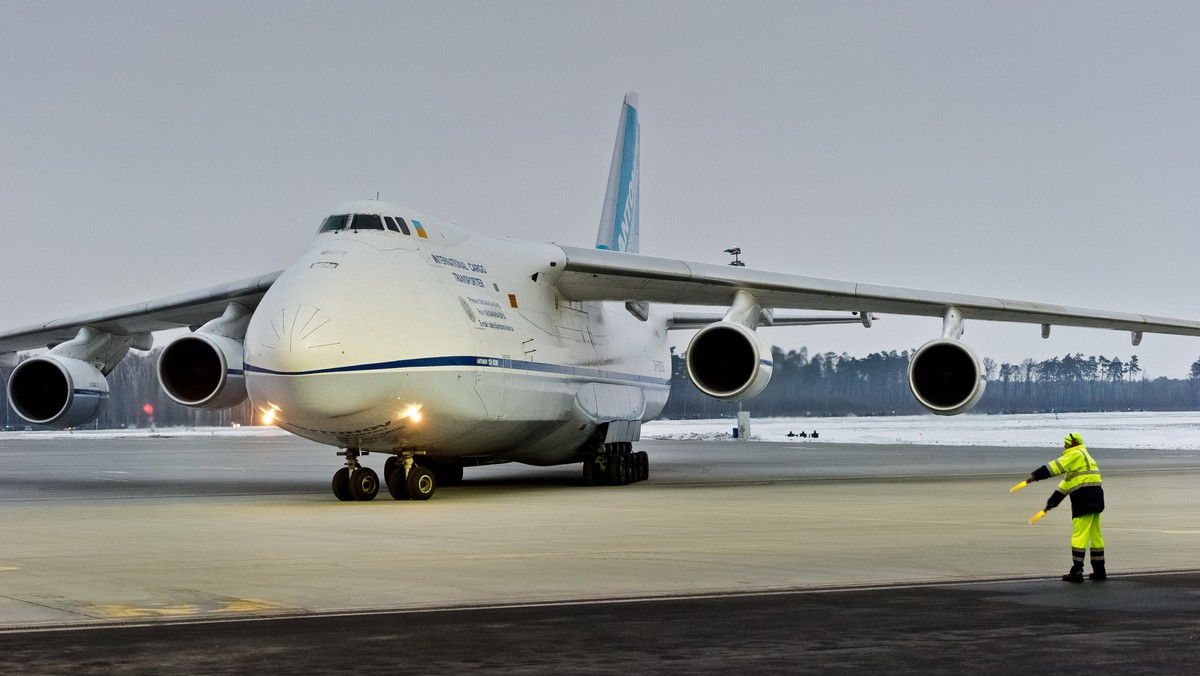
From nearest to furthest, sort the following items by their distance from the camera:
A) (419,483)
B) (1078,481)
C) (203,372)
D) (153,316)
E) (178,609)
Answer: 1. (178,609)
2. (1078,481)
3. (419,483)
4. (203,372)
5. (153,316)

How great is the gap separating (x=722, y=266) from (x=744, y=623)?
553 inches

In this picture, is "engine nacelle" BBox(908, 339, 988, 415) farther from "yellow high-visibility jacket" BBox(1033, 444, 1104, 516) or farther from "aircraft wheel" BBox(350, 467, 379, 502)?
"yellow high-visibility jacket" BBox(1033, 444, 1104, 516)

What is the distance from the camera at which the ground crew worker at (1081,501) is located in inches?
347

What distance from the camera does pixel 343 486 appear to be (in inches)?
667

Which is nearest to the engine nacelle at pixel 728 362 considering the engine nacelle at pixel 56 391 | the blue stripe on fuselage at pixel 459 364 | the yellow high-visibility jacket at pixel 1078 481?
the blue stripe on fuselage at pixel 459 364

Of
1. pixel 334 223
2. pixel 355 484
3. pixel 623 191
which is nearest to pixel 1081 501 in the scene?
pixel 355 484

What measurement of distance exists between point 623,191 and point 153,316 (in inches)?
386

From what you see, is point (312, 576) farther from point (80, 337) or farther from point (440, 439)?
point (80, 337)

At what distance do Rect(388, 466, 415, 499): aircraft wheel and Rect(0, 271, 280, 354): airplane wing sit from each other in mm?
3835

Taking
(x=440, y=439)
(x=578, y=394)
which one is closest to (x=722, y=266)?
(x=578, y=394)

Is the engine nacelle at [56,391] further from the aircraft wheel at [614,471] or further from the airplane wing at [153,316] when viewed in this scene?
the aircraft wheel at [614,471]

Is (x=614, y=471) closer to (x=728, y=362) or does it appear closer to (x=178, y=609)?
(x=728, y=362)

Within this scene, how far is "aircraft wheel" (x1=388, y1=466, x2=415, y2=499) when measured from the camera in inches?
683

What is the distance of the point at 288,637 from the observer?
660cm
